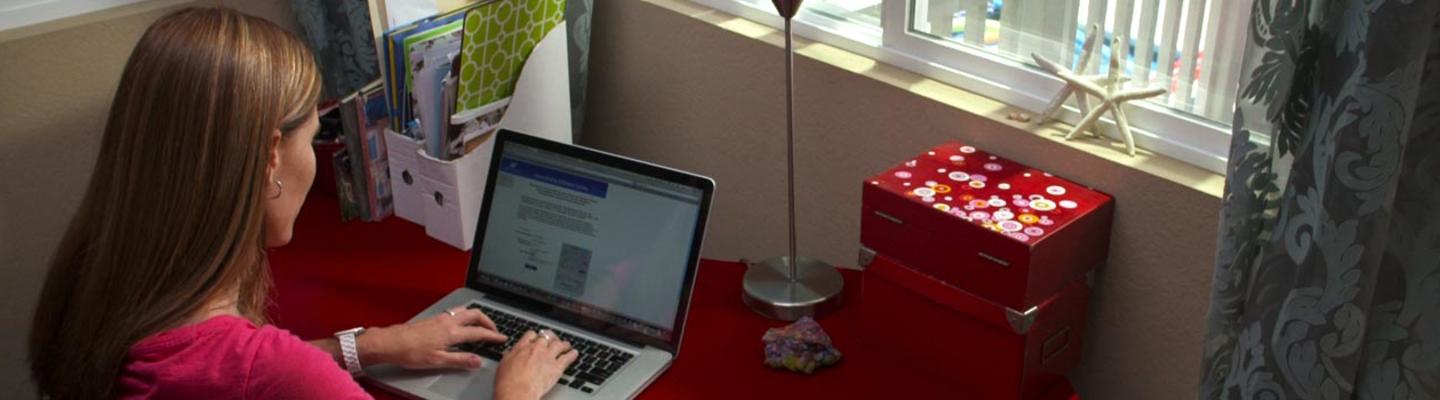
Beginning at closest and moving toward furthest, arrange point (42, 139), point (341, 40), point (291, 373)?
point (291, 373), point (42, 139), point (341, 40)

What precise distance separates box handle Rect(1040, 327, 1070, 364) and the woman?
809 millimetres

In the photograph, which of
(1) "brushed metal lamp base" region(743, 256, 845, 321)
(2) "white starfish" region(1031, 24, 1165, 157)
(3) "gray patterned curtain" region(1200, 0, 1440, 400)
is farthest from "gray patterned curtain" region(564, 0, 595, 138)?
(3) "gray patterned curtain" region(1200, 0, 1440, 400)

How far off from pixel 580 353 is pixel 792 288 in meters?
0.32

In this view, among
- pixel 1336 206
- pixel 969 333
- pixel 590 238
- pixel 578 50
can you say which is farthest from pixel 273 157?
pixel 1336 206

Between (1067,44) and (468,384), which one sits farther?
(1067,44)

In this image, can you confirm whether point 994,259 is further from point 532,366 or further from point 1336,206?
point 532,366

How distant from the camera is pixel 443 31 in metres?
2.06

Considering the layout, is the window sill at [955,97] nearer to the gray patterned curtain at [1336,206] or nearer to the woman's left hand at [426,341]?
the gray patterned curtain at [1336,206]

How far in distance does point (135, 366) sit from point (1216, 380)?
1115 mm

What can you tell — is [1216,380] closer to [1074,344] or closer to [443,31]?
[1074,344]

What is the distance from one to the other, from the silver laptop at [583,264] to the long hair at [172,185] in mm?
354

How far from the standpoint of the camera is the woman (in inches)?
53.1

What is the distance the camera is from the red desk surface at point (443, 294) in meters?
1.67

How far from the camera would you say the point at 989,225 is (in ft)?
5.21
